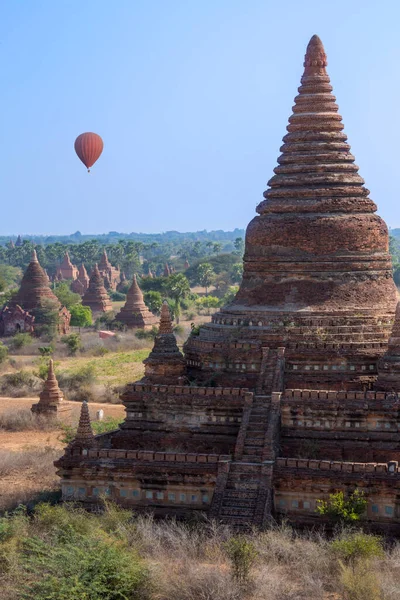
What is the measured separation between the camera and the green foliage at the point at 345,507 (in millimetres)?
19250

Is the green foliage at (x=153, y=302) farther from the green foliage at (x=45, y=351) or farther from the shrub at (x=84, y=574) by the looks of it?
the shrub at (x=84, y=574)

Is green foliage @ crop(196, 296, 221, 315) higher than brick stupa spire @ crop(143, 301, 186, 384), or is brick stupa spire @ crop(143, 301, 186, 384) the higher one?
brick stupa spire @ crop(143, 301, 186, 384)

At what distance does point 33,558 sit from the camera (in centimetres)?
1673

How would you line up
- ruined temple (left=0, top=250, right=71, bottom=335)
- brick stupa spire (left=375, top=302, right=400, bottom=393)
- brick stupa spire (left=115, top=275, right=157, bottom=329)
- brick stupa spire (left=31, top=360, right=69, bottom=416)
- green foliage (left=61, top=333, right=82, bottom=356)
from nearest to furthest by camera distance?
1. brick stupa spire (left=375, top=302, right=400, bottom=393)
2. brick stupa spire (left=31, top=360, right=69, bottom=416)
3. green foliage (left=61, top=333, right=82, bottom=356)
4. ruined temple (left=0, top=250, right=71, bottom=335)
5. brick stupa spire (left=115, top=275, right=157, bottom=329)

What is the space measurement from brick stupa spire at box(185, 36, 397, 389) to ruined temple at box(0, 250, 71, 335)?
4240 centimetres

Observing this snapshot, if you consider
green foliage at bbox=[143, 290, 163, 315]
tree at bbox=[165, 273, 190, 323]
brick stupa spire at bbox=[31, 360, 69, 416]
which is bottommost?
brick stupa spire at bbox=[31, 360, 69, 416]

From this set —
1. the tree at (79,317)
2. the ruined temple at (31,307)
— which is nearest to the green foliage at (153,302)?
the tree at (79,317)

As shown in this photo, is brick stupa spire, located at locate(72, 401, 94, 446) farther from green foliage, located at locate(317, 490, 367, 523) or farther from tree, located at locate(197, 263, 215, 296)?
tree, located at locate(197, 263, 215, 296)

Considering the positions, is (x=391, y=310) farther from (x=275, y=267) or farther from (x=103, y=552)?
(x=103, y=552)

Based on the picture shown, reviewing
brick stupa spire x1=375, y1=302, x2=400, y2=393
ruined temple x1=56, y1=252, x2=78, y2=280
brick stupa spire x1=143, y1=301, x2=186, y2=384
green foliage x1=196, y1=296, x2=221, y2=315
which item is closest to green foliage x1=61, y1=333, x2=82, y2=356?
green foliage x1=196, y1=296, x2=221, y2=315

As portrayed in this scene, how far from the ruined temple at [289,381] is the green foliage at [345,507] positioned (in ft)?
0.74

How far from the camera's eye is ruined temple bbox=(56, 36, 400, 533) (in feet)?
65.6

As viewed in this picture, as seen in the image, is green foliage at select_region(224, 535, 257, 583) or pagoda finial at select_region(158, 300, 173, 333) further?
pagoda finial at select_region(158, 300, 173, 333)

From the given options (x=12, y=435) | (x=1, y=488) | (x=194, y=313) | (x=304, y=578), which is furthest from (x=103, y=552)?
(x=194, y=313)
